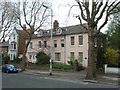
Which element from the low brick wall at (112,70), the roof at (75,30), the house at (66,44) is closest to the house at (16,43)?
the house at (66,44)

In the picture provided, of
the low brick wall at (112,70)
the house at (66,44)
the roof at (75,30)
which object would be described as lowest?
the low brick wall at (112,70)

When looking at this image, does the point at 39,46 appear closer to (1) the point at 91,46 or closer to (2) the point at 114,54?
(2) the point at 114,54

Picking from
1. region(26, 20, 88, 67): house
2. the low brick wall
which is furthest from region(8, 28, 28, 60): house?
the low brick wall

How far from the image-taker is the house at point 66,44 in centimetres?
4981

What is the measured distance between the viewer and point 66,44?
53781mm

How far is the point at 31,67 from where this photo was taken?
167 ft

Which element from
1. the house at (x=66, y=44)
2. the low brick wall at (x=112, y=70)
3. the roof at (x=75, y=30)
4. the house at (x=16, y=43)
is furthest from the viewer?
the house at (x=16, y=43)

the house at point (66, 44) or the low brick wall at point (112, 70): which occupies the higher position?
the house at point (66, 44)

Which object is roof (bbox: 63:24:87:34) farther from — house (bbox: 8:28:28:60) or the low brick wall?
house (bbox: 8:28:28:60)

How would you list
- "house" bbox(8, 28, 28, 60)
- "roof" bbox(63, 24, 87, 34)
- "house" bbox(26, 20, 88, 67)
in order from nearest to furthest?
"house" bbox(26, 20, 88, 67)
"roof" bbox(63, 24, 87, 34)
"house" bbox(8, 28, 28, 60)

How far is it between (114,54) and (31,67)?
16566mm

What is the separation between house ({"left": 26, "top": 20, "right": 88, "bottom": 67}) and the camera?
49812 millimetres

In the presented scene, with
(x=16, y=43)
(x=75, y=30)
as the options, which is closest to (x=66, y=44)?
(x=75, y=30)

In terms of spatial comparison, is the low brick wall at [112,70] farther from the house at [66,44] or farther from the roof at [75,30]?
the roof at [75,30]
